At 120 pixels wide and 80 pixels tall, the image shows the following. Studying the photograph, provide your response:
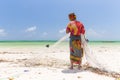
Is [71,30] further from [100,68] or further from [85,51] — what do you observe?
[100,68]

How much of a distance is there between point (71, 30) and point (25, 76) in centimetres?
239

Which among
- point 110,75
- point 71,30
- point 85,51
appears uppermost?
point 71,30

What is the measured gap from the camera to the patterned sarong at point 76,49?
10.4 metres

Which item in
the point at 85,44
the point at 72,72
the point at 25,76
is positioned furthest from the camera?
the point at 85,44

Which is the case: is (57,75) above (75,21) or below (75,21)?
below

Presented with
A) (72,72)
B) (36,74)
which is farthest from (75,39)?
(36,74)

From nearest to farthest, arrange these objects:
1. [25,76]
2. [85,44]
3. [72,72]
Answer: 1. [25,76]
2. [72,72]
3. [85,44]

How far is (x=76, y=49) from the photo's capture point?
34.3ft

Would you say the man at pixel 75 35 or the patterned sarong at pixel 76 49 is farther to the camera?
the patterned sarong at pixel 76 49

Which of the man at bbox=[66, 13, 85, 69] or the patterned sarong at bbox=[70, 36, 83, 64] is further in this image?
the patterned sarong at bbox=[70, 36, 83, 64]

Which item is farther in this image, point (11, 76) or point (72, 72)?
point (72, 72)

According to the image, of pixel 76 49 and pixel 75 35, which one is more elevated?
A: pixel 75 35

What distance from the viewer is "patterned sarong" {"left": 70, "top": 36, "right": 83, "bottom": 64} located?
10383 millimetres

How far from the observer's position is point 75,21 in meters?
10.3
